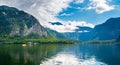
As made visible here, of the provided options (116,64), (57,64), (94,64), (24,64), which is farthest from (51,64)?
(116,64)

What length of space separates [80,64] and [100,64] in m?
8.39

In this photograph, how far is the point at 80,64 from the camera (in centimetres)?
10350

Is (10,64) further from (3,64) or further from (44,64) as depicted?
(44,64)

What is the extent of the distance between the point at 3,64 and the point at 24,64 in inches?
330

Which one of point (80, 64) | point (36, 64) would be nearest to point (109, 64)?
point (80, 64)

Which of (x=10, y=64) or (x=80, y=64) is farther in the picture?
(x=80, y=64)

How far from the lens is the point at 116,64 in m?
101

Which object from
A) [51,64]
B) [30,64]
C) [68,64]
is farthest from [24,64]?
[68,64]

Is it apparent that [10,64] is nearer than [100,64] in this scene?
Yes

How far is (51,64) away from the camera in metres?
101

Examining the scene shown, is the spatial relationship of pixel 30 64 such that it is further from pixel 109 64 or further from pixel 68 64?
pixel 109 64

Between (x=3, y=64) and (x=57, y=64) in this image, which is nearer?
(x=3, y=64)

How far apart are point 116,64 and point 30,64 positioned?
114ft

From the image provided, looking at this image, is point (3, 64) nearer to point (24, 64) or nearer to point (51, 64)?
point (24, 64)
